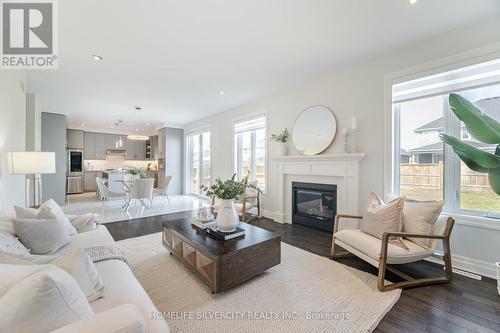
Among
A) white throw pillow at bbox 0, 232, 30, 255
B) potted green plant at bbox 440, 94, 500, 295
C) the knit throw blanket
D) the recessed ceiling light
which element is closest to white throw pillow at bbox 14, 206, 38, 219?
white throw pillow at bbox 0, 232, 30, 255

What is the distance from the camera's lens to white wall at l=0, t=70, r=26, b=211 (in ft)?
7.91

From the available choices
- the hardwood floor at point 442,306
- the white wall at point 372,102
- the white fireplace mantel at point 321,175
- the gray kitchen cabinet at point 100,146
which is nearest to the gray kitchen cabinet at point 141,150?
the gray kitchen cabinet at point 100,146

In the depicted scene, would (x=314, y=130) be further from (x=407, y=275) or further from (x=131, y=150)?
(x=131, y=150)

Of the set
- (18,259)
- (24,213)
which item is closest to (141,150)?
(24,213)

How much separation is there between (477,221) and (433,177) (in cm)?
62

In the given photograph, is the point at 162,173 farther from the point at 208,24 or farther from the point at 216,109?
the point at 208,24

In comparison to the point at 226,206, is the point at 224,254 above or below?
below

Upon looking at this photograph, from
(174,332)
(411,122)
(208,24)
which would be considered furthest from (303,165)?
(174,332)

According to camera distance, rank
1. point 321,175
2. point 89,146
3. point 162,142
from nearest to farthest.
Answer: point 321,175 < point 162,142 < point 89,146

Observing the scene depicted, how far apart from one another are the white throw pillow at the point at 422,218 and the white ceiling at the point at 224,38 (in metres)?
1.94

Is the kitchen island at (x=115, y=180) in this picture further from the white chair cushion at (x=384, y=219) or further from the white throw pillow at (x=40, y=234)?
the white chair cushion at (x=384, y=219)

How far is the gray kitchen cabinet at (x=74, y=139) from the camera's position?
7996 millimetres

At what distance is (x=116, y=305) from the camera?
110cm

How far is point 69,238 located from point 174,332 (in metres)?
1.39
